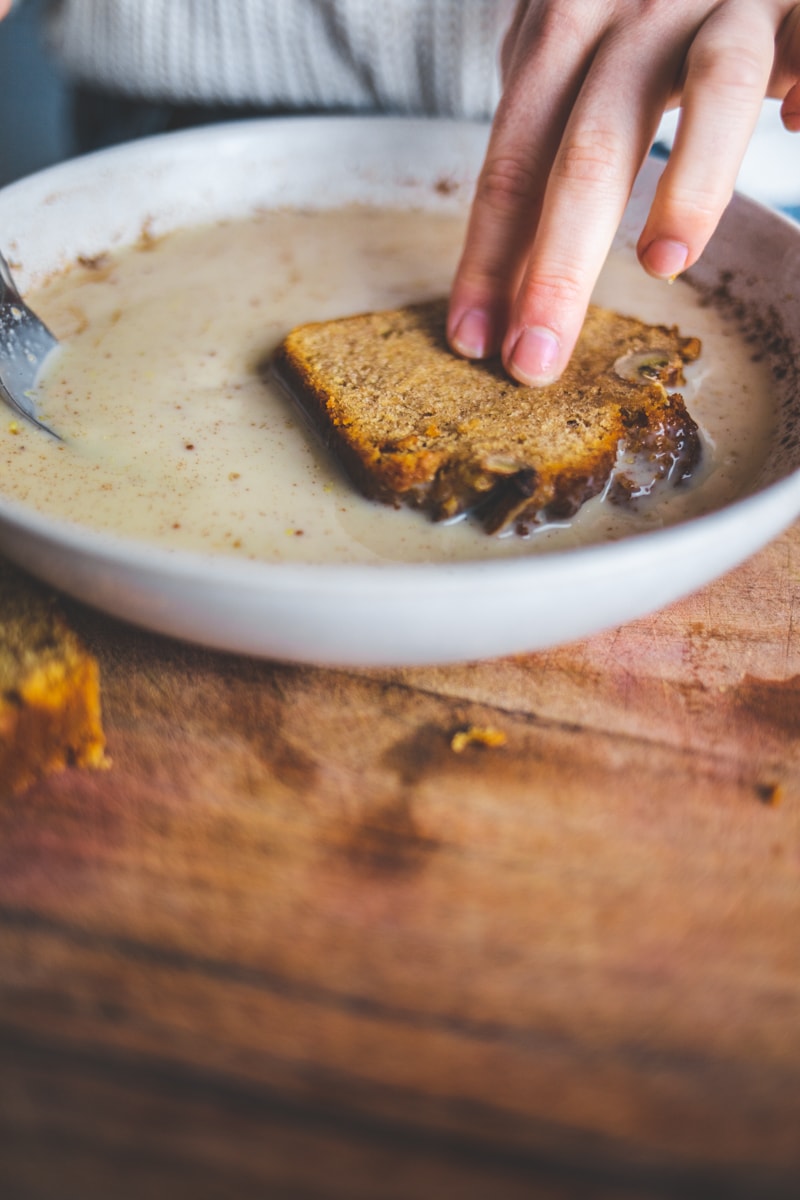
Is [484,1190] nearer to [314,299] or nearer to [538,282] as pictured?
[538,282]

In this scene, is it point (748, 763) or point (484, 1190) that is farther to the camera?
point (748, 763)

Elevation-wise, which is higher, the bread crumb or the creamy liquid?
the creamy liquid

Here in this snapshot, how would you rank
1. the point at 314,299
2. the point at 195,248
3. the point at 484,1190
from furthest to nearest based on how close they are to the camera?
the point at 195,248, the point at 314,299, the point at 484,1190

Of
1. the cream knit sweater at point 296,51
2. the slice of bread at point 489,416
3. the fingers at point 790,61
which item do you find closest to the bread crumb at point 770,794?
the slice of bread at point 489,416

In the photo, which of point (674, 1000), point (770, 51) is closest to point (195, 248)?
point (770, 51)

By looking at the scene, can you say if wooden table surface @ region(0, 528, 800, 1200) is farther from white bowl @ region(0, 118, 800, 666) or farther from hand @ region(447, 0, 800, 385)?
hand @ region(447, 0, 800, 385)

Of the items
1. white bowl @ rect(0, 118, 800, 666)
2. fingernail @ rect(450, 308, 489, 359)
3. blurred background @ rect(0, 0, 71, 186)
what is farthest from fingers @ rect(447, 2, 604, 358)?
blurred background @ rect(0, 0, 71, 186)

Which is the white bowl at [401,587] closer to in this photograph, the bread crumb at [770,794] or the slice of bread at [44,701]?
the slice of bread at [44,701]
